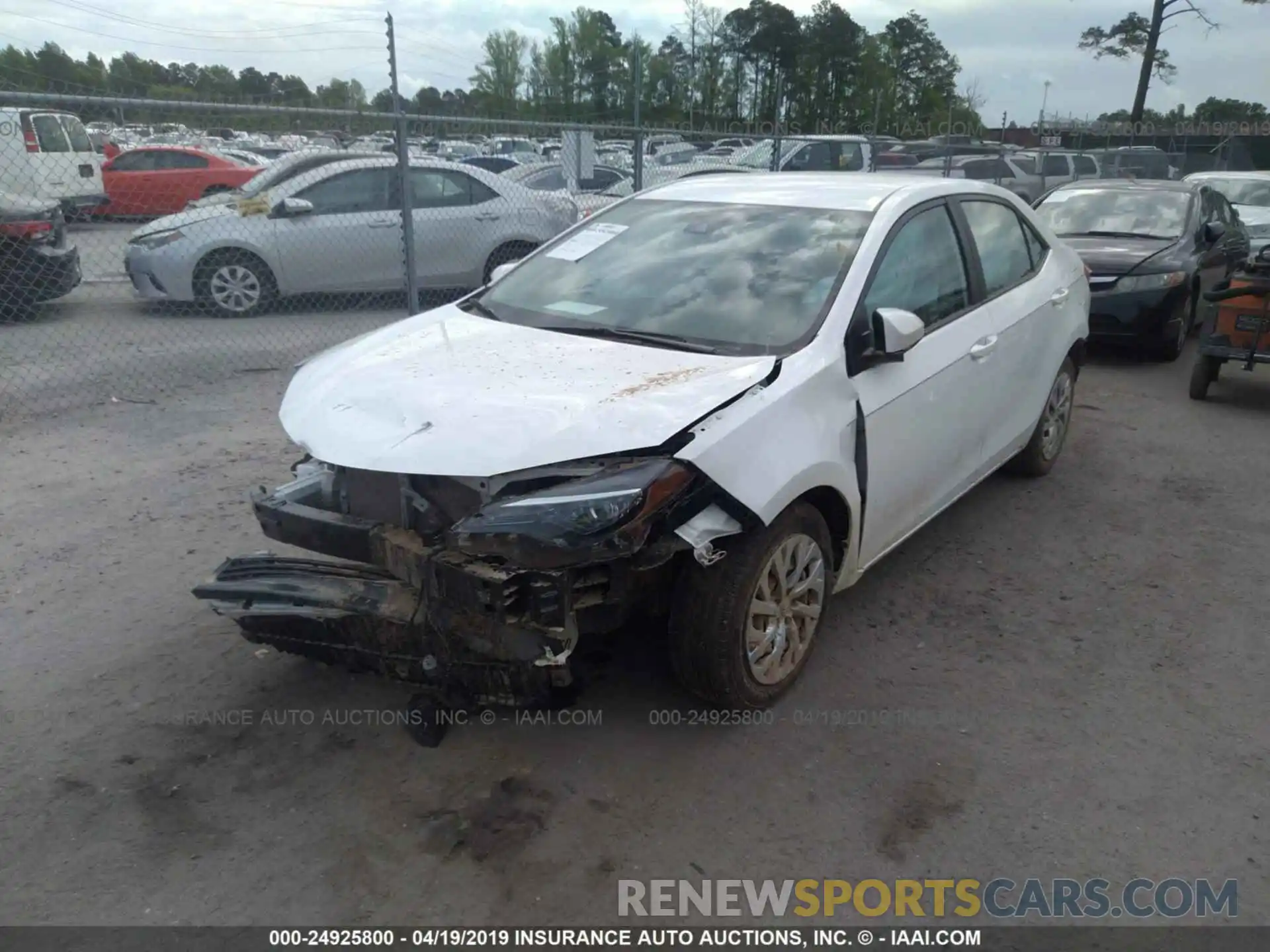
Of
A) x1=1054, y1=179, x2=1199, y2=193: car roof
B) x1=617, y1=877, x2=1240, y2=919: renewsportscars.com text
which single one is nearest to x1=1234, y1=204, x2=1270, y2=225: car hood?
x1=1054, y1=179, x2=1199, y2=193: car roof

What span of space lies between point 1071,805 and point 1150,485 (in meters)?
3.47

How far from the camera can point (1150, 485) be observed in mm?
5949

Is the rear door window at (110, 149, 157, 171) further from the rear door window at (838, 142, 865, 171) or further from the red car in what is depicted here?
the rear door window at (838, 142, 865, 171)

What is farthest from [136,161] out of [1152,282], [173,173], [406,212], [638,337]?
[638,337]

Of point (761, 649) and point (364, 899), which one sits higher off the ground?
point (761, 649)

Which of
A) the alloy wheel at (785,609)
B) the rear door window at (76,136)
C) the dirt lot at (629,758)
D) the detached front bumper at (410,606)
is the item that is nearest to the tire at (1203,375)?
the dirt lot at (629,758)

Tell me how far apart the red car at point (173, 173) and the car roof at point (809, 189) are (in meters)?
12.6

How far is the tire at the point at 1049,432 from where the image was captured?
223 inches

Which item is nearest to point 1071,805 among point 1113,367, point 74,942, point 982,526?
point 982,526

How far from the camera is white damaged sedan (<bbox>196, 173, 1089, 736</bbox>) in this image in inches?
116

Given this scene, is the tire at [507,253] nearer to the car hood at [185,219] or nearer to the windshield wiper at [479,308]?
the car hood at [185,219]

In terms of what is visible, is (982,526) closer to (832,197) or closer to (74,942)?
(832,197)

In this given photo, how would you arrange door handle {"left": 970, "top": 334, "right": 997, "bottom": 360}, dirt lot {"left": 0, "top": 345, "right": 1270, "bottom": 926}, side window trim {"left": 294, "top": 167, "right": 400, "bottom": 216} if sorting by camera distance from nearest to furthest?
dirt lot {"left": 0, "top": 345, "right": 1270, "bottom": 926}
door handle {"left": 970, "top": 334, "right": 997, "bottom": 360}
side window trim {"left": 294, "top": 167, "right": 400, "bottom": 216}

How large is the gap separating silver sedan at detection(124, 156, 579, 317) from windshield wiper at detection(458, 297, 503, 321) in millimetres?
5153
